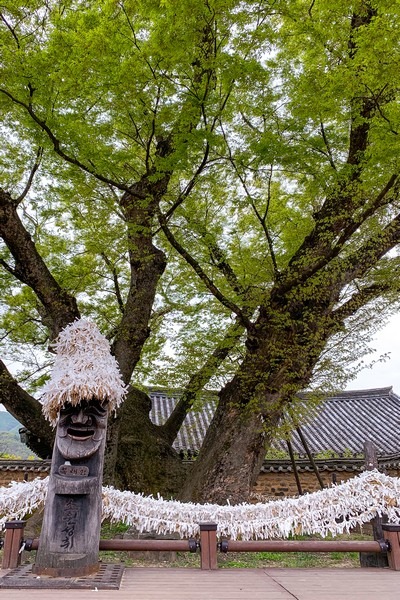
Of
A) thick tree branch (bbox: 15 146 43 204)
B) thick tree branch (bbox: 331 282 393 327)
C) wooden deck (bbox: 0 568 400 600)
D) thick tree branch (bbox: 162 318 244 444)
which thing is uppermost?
thick tree branch (bbox: 15 146 43 204)

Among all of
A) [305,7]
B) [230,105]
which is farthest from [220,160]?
[305,7]

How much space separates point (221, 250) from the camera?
741cm

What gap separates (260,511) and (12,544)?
261 centimetres

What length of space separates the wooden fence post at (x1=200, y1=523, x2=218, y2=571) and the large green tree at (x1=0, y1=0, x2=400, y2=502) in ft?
6.00

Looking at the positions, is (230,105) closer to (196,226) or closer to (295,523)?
(196,226)

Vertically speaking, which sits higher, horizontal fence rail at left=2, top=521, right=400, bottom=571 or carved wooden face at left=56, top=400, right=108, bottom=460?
carved wooden face at left=56, top=400, right=108, bottom=460

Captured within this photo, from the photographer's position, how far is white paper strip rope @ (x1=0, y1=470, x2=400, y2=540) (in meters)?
4.73

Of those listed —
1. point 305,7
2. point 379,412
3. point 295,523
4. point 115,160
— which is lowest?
point 295,523

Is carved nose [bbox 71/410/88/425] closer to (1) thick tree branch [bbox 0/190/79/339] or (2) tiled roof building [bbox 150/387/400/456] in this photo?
(1) thick tree branch [bbox 0/190/79/339]

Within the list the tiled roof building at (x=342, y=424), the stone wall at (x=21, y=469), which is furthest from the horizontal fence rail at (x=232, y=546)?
the stone wall at (x=21, y=469)

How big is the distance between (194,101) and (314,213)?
2.95 meters

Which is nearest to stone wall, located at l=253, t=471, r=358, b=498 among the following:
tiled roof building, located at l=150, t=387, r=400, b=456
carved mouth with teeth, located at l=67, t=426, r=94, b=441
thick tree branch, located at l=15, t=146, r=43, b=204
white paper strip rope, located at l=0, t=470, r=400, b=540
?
tiled roof building, located at l=150, t=387, r=400, b=456

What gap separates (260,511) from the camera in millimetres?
4828

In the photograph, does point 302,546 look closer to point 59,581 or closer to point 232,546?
point 232,546
